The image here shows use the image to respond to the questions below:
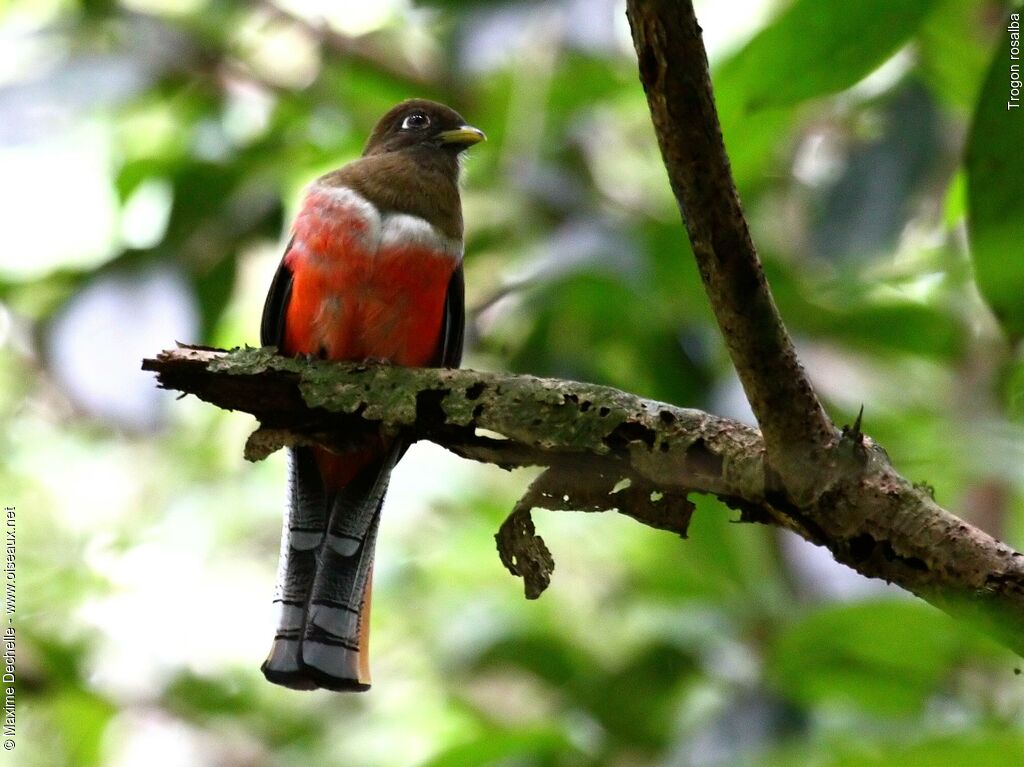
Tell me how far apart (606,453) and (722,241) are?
0.60 metres

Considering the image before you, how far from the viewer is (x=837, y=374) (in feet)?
14.0

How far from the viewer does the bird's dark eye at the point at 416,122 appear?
446 cm

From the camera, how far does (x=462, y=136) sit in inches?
173

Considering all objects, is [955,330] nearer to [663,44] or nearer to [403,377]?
[403,377]

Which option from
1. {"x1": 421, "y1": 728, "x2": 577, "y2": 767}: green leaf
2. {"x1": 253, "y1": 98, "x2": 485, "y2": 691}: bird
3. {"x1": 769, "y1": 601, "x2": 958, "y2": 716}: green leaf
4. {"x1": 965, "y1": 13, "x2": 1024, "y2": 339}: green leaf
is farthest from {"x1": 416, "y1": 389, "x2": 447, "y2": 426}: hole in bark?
{"x1": 769, "y1": 601, "x2": 958, "y2": 716}: green leaf

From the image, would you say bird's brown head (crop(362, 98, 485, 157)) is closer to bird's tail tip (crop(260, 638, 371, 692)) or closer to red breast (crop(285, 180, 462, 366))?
red breast (crop(285, 180, 462, 366))

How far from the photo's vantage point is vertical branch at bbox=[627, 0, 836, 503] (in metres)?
1.65

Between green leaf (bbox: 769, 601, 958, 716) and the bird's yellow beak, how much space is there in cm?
196

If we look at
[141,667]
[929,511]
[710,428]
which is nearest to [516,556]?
[710,428]

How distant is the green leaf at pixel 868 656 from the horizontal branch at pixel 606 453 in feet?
4.72

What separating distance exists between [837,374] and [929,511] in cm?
230

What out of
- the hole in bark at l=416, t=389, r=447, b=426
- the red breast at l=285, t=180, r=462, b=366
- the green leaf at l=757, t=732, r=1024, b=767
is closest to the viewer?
the green leaf at l=757, t=732, r=1024, b=767

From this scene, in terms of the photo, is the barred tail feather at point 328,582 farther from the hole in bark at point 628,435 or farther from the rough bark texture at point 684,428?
the hole in bark at point 628,435

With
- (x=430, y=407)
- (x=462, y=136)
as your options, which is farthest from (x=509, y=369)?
(x=430, y=407)
